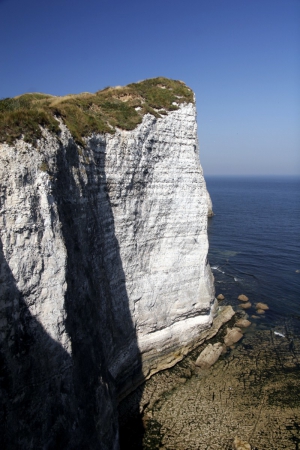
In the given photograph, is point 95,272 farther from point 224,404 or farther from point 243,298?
point 243,298

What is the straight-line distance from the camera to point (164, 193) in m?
21.7

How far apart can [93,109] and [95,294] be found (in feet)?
37.8

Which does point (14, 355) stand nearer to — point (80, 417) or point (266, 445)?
point (80, 417)

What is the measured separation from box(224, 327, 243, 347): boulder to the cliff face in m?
2.13

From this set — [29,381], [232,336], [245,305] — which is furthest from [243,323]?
[29,381]

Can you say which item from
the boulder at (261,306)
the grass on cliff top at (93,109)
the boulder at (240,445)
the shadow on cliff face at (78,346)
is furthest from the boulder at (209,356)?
the grass on cliff top at (93,109)

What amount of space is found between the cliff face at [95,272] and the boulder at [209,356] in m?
1.34

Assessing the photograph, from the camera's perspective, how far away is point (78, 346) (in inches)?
515

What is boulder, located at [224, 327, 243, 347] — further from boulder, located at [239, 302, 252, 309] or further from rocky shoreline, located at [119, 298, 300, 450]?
boulder, located at [239, 302, 252, 309]

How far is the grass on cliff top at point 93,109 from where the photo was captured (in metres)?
12.4

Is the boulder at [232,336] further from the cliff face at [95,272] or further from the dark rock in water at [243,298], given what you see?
the dark rock in water at [243,298]

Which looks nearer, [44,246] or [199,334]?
[44,246]

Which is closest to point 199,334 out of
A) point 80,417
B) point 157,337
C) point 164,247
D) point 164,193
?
point 157,337

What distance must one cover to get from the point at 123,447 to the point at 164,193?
14.9m
